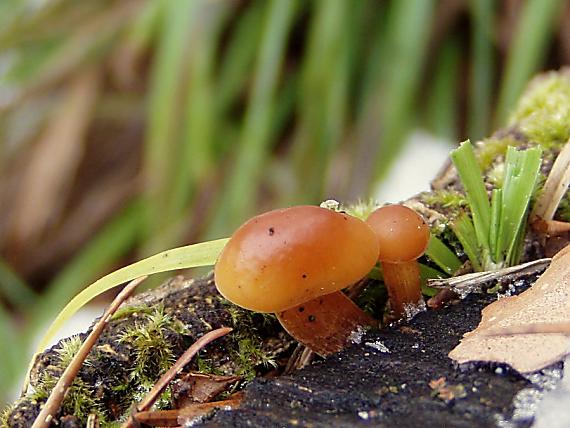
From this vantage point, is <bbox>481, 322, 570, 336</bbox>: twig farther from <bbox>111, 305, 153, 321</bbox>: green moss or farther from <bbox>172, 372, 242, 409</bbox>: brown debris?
<bbox>111, 305, 153, 321</bbox>: green moss

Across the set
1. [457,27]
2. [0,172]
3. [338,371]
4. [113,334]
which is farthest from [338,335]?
[0,172]

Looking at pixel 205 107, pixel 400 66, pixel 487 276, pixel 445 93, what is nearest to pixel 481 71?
pixel 445 93

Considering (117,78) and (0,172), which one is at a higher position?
(117,78)

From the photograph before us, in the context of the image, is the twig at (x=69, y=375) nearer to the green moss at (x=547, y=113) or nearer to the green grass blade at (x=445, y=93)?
the green moss at (x=547, y=113)

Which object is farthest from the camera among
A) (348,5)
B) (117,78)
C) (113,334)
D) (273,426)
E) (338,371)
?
(117,78)

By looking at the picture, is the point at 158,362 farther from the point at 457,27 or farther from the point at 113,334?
the point at 457,27

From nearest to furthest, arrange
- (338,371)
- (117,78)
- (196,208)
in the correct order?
1. (338,371)
2. (196,208)
3. (117,78)

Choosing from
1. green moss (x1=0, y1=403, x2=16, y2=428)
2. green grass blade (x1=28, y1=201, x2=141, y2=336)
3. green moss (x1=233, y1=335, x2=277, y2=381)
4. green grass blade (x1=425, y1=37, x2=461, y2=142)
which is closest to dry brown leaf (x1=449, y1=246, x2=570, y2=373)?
green moss (x1=233, y1=335, x2=277, y2=381)
